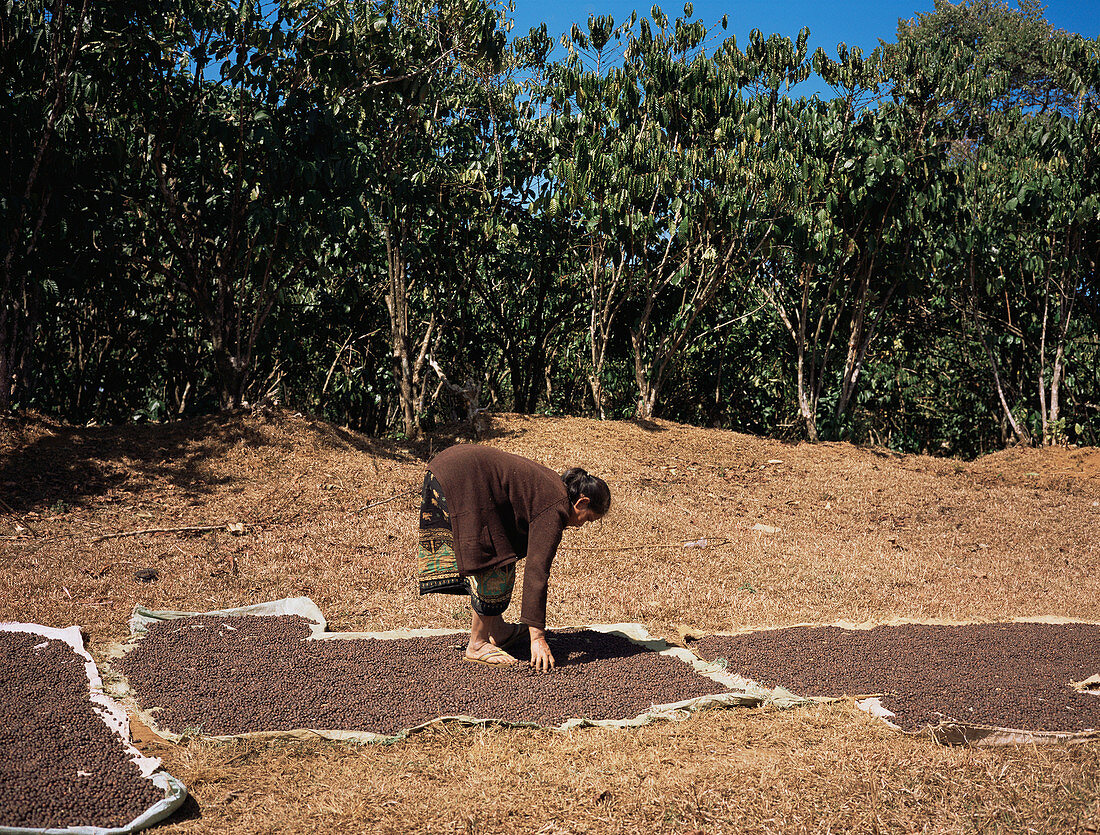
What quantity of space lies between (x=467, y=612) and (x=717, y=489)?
419 centimetres

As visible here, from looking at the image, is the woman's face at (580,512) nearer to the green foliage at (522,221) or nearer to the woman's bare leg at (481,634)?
the woman's bare leg at (481,634)

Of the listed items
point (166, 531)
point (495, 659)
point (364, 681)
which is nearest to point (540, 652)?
point (495, 659)

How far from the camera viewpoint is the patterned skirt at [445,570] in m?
3.81

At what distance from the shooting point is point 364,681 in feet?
12.3

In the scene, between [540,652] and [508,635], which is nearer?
[540,652]

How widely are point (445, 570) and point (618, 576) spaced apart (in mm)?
2268

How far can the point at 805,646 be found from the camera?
170 inches

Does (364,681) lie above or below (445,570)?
below

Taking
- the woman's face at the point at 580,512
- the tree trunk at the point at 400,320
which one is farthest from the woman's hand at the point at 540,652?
the tree trunk at the point at 400,320

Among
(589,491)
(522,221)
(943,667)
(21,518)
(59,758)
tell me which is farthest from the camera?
(522,221)

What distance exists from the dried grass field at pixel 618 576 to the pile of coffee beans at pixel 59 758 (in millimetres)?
176

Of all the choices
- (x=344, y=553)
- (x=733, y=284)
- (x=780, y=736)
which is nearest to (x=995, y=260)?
(x=733, y=284)

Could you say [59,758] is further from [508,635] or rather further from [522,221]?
[522,221]

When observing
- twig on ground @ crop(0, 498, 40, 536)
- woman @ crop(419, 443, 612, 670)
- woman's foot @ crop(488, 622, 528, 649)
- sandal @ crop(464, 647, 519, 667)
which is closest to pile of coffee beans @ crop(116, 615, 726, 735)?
sandal @ crop(464, 647, 519, 667)
